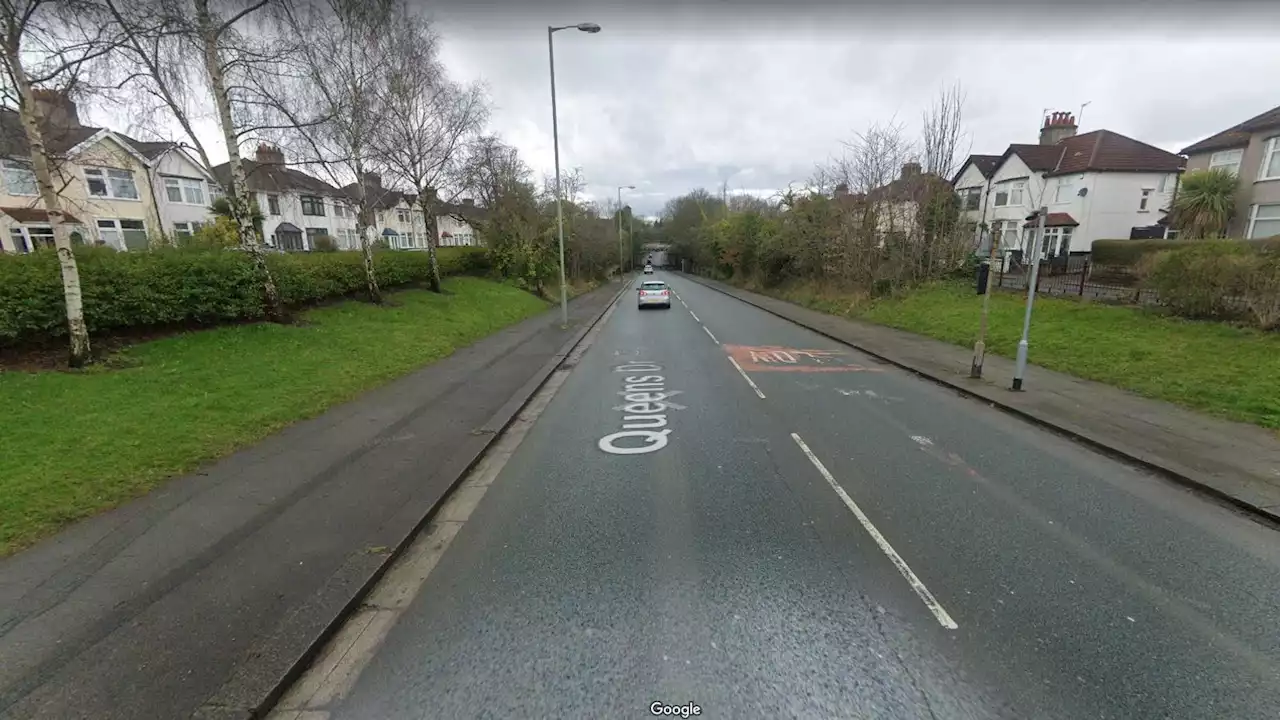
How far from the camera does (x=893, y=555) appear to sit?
3.48 m

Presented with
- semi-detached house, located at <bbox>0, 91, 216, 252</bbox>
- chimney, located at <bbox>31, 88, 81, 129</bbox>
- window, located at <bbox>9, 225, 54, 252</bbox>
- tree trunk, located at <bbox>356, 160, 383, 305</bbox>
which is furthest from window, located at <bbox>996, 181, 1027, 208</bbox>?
window, located at <bbox>9, 225, 54, 252</bbox>

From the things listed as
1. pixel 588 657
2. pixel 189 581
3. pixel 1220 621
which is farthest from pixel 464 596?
pixel 1220 621

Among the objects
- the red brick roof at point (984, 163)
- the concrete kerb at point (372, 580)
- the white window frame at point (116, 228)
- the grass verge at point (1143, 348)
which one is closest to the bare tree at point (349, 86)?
the concrete kerb at point (372, 580)

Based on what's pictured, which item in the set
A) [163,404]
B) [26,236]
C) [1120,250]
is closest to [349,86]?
[163,404]

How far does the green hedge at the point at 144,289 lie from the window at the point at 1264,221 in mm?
34746

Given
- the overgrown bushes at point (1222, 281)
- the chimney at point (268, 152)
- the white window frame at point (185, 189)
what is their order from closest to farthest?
the overgrown bushes at point (1222, 281) → the chimney at point (268, 152) → the white window frame at point (185, 189)

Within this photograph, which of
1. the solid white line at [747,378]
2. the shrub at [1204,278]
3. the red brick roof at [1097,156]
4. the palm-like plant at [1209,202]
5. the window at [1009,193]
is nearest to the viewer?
the solid white line at [747,378]

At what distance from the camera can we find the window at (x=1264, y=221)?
64.1 ft

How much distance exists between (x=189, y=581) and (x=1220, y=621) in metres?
6.25

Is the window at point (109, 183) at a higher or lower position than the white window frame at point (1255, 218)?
higher

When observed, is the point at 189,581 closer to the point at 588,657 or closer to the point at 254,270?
the point at 588,657

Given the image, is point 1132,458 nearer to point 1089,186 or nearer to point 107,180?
point 1089,186

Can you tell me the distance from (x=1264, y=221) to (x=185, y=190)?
55.2 m

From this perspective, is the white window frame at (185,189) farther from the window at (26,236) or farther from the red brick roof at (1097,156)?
the red brick roof at (1097,156)
